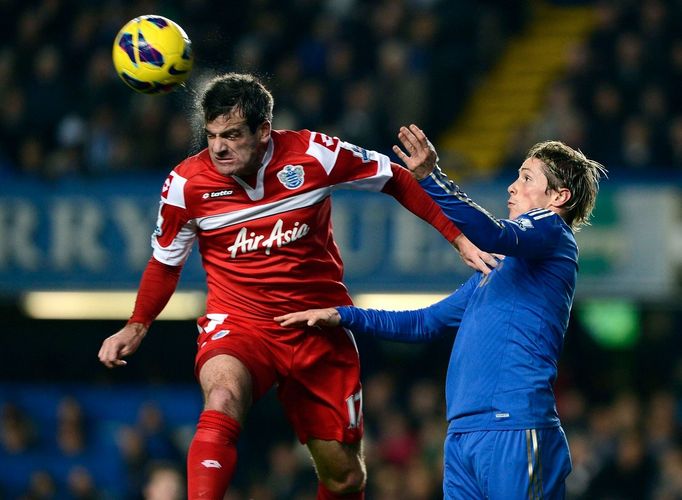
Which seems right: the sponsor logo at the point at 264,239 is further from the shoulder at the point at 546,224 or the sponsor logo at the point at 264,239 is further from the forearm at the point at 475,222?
the shoulder at the point at 546,224

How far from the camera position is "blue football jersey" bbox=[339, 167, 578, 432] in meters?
5.12

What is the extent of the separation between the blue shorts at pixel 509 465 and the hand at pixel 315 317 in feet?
2.83

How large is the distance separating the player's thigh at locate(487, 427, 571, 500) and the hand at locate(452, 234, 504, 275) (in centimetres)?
76

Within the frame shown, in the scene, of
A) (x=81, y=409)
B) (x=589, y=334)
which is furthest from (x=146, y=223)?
(x=589, y=334)

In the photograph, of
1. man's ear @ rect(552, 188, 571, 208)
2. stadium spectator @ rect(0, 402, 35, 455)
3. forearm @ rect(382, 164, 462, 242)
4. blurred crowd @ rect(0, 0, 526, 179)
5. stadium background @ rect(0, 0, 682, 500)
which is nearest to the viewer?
man's ear @ rect(552, 188, 571, 208)

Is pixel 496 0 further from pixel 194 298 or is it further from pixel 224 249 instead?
pixel 224 249

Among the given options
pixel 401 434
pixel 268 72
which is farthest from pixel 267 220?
pixel 268 72

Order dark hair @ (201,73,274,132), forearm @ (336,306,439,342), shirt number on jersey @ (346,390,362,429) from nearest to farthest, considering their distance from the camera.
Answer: dark hair @ (201,73,274,132), forearm @ (336,306,439,342), shirt number on jersey @ (346,390,362,429)

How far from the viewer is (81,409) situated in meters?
14.0

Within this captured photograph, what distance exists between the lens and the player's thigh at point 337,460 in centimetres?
631

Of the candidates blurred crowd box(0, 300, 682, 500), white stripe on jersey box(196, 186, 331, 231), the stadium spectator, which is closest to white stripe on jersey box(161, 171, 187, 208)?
white stripe on jersey box(196, 186, 331, 231)

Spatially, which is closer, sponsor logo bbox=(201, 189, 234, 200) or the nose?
the nose

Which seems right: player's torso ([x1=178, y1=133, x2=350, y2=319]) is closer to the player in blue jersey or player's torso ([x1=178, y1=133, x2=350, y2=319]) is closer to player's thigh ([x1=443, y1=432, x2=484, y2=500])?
the player in blue jersey

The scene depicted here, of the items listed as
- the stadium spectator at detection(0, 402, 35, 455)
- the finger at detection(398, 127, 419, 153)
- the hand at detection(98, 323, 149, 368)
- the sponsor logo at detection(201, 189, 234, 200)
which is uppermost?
the finger at detection(398, 127, 419, 153)
